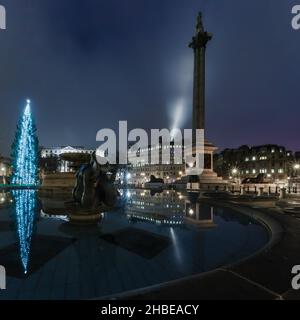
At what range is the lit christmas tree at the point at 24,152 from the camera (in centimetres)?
5081

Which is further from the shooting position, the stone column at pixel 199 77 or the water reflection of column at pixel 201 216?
the stone column at pixel 199 77

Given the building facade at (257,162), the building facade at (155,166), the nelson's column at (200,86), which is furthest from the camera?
the building facade at (155,166)

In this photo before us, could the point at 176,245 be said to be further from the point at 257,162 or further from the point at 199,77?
the point at 257,162

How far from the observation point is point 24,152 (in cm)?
5112

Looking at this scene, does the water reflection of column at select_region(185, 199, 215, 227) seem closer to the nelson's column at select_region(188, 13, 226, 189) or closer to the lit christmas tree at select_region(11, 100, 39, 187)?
the nelson's column at select_region(188, 13, 226, 189)

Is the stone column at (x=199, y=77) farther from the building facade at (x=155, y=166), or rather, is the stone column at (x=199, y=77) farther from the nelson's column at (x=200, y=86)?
the building facade at (x=155, y=166)

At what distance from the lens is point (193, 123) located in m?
38.9

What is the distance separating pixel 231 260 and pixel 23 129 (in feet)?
178

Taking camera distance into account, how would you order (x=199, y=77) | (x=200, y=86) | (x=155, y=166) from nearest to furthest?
(x=200, y=86)
(x=199, y=77)
(x=155, y=166)

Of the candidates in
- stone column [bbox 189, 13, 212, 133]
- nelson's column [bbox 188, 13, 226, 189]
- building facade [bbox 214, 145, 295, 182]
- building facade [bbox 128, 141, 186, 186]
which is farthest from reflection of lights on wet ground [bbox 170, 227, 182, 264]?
building facade [bbox 128, 141, 186, 186]

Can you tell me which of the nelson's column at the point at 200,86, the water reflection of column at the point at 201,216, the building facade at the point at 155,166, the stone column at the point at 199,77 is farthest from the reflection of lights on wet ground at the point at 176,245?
the building facade at the point at 155,166

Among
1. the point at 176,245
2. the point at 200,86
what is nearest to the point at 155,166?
the point at 200,86
